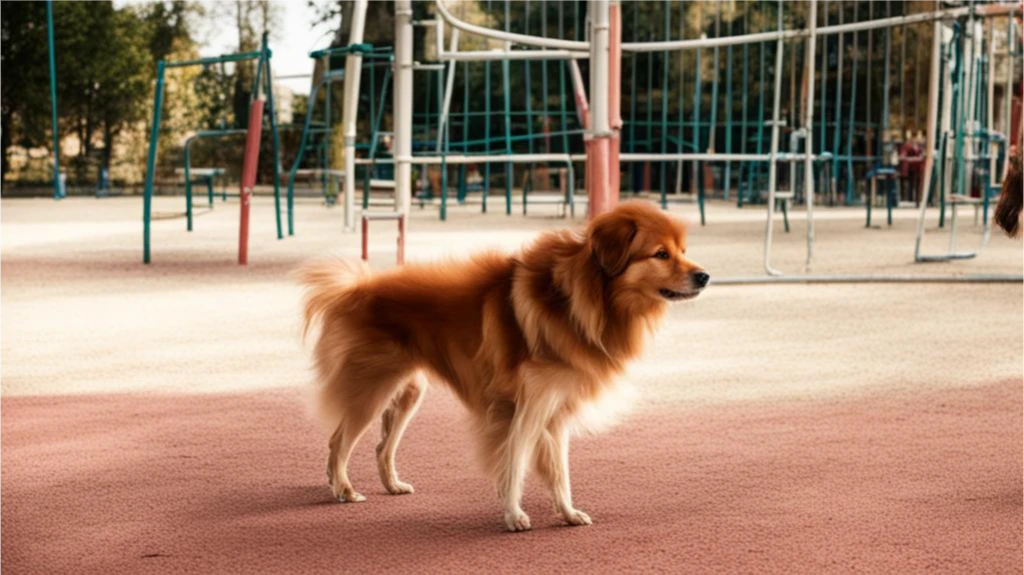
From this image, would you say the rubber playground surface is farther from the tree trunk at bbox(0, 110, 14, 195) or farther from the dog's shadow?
the tree trunk at bbox(0, 110, 14, 195)

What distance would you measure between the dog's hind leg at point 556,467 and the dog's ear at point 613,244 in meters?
0.39

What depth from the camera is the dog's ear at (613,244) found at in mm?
2994

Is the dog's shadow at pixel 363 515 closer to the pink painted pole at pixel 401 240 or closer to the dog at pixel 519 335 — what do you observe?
the dog at pixel 519 335

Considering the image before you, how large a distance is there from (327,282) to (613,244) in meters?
0.77

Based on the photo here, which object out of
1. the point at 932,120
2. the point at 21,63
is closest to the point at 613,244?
the point at 932,120

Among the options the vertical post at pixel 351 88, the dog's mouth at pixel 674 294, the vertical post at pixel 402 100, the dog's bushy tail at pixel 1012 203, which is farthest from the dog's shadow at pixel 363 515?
the vertical post at pixel 351 88

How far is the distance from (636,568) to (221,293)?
16.5ft

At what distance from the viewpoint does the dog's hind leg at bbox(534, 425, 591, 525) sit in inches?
120

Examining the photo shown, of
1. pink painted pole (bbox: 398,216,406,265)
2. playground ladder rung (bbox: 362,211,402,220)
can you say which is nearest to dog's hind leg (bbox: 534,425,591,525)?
pink painted pole (bbox: 398,216,406,265)

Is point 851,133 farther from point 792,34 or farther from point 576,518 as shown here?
point 576,518

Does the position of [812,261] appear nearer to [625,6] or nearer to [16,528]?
[16,528]

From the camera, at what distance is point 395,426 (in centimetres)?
342

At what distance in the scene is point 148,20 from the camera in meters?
26.8

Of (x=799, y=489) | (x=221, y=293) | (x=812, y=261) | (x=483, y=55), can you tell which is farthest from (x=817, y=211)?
(x=799, y=489)
